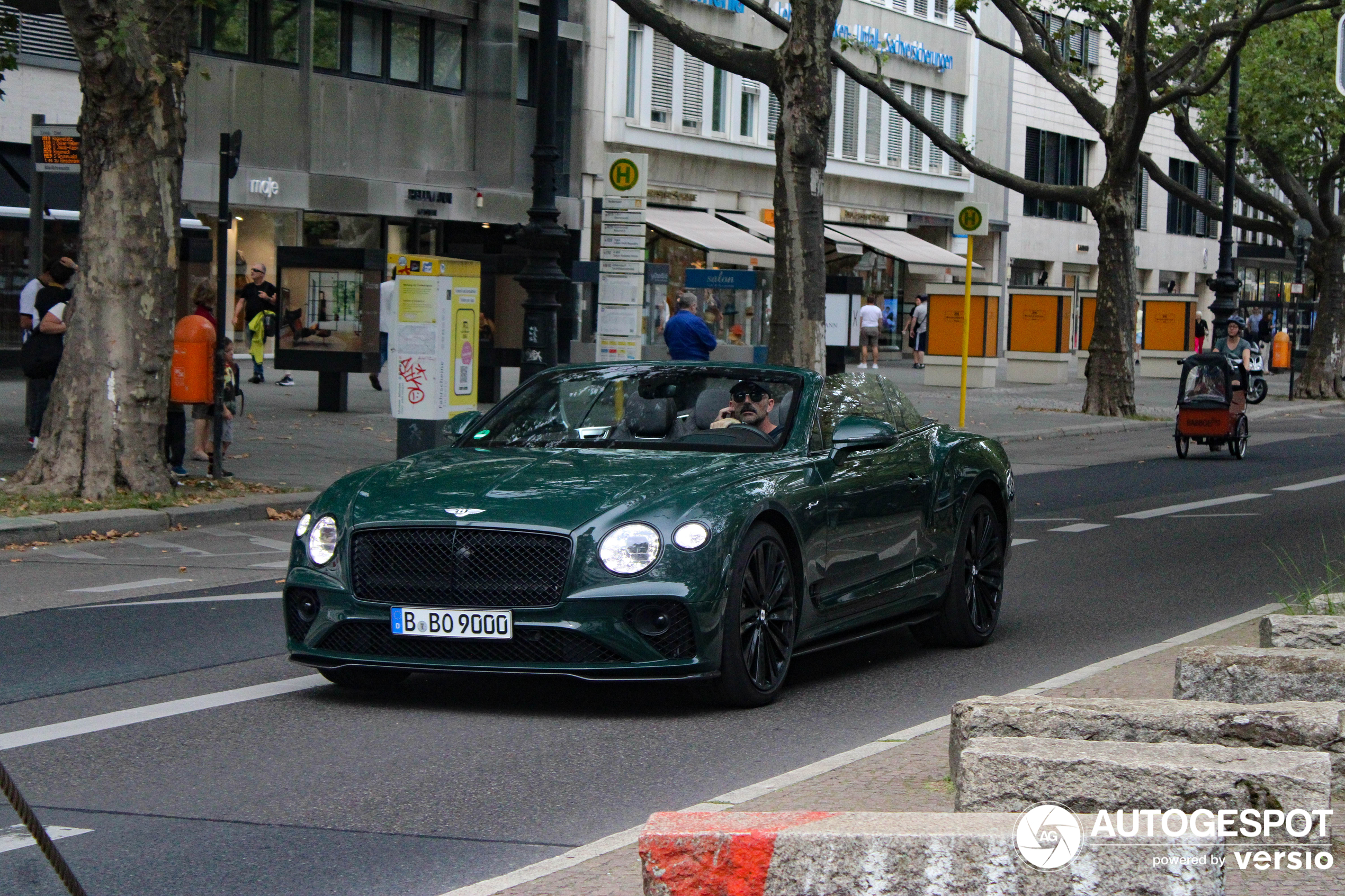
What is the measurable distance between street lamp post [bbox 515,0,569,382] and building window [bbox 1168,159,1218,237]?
186ft

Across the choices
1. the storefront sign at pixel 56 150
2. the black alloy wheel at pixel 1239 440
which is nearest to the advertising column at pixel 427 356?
the storefront sign at pixel 56 150

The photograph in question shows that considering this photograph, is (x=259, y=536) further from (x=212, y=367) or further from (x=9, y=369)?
(x=9, y=369)

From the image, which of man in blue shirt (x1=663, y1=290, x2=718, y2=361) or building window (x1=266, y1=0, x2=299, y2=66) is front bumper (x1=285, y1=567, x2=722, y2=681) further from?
building window (x1=266, y1=0, x2=299, y2=66)

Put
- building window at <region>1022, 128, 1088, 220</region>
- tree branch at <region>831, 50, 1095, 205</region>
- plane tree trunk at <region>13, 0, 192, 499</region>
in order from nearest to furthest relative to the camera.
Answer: plane tree trunk at <region>13, 0, 192, 499</region> < tree branch at <region>831, 50, 1095, 205</region> < building window at <region>1022, 128, 1088, 220</region>

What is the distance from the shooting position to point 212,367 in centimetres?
1756

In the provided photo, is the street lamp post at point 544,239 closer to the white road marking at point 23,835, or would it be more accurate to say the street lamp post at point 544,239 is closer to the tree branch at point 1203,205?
the white road marking at point 23,835

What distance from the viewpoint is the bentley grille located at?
749 cm

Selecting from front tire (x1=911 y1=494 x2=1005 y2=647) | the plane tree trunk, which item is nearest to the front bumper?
front tire (x1=911 y1=494 x2=1005 y2=647)

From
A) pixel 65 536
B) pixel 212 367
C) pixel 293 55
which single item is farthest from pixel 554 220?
pixel 293 55

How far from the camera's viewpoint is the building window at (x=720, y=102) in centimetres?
4775

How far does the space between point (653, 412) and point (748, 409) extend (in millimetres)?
436

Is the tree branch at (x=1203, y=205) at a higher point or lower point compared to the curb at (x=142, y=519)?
higher

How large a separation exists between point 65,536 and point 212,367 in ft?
12.5

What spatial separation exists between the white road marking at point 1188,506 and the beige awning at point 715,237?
23.8 metres
